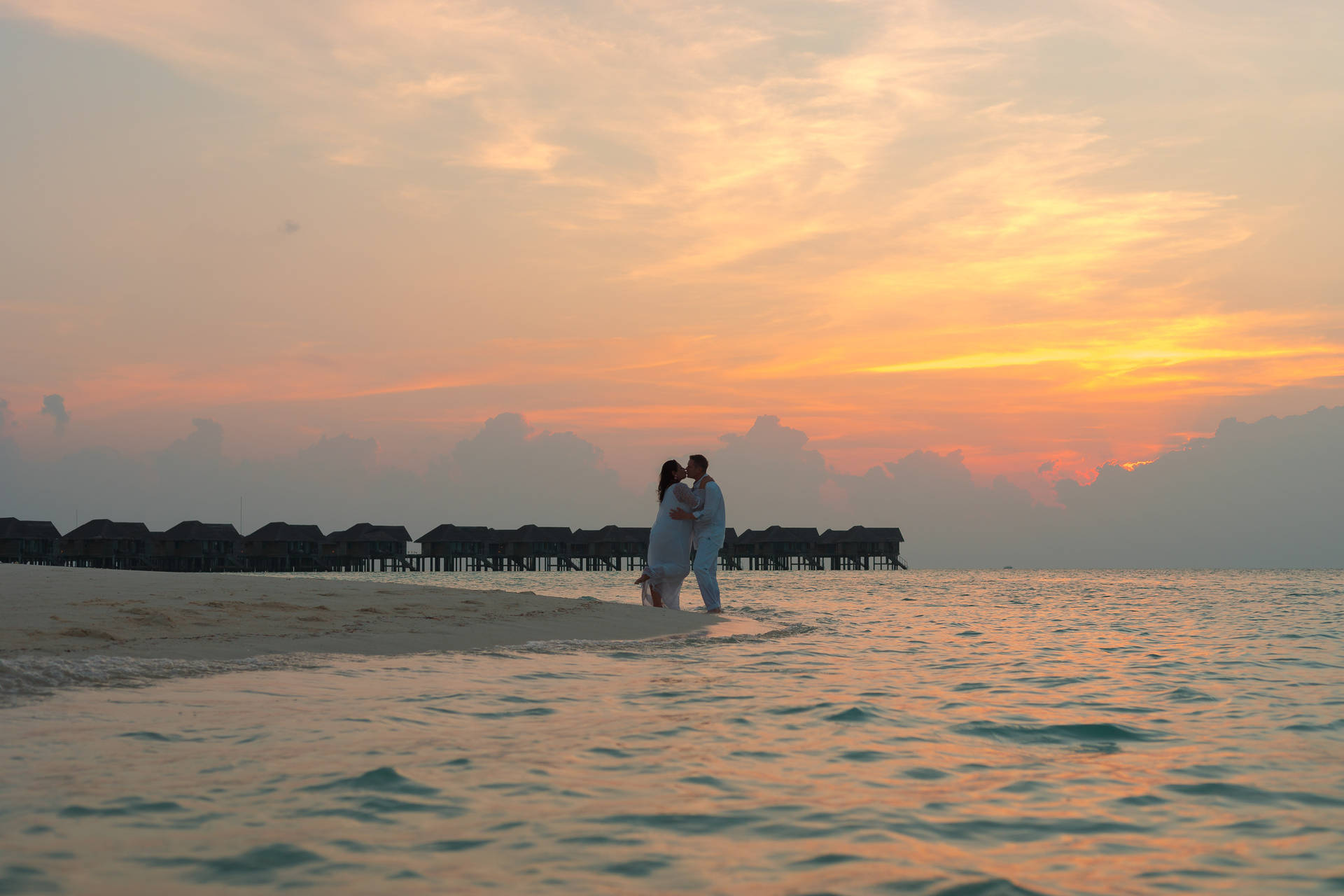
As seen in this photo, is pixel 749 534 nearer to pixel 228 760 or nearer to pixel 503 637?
pixel 503 637

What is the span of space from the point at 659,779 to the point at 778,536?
264 ft

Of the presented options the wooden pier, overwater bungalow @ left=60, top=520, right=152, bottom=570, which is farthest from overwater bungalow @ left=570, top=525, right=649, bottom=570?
overwater bungalow @ left=60, top=520, right=152, bottom=570

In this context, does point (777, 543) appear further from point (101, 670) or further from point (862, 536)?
point (101, 670)

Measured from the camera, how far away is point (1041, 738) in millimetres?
5242

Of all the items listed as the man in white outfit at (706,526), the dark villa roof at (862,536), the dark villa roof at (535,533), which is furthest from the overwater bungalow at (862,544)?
the man in white outfit at (706,526)

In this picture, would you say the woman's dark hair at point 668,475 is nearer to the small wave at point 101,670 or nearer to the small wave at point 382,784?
the small wave at point 101,670

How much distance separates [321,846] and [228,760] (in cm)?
132

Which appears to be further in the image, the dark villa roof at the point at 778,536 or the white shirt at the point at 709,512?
the dark villa roof at the point at 778,536

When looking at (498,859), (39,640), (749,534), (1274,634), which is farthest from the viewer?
(749,534)

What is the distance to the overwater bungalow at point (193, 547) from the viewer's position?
69812 mm

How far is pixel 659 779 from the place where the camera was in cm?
408

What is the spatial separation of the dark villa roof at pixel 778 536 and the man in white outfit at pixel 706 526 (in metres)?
70.2

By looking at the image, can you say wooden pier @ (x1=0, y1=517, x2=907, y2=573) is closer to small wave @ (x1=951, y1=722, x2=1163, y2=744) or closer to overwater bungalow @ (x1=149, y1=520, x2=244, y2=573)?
overwater bungalow @ (x1=149, y1=520, x2=244, y2=573)

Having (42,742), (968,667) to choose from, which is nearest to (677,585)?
(968,667)
